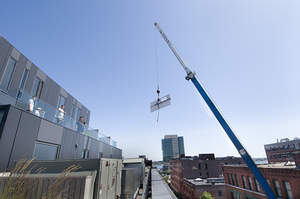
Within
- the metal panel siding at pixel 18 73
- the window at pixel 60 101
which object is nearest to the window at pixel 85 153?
the window at pixel 60 101

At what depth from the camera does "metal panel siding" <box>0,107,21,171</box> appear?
625 centimetres

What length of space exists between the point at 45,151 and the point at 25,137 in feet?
6.65

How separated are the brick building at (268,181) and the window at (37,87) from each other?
27.3 metres

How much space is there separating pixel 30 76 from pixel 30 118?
275 inches

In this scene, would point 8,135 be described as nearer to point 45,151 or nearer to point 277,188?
point 45,151

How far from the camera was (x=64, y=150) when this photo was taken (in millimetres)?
10891

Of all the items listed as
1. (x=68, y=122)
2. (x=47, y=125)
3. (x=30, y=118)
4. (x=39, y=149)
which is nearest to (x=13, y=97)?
(x=30, y=118)

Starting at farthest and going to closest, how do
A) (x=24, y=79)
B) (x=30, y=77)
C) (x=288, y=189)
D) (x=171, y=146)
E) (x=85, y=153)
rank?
(x=171, y=146)
(x=288, y=189)
(x=85, y=153)
(x=30, y=77)
(x=24, y=79)

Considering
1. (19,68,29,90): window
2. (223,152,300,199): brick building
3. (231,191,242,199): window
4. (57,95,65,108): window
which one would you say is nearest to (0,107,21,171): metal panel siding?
(19,68,29,90): window

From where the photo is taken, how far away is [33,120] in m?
8.16

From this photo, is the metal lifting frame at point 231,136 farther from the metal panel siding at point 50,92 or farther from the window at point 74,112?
the window at point 74,112

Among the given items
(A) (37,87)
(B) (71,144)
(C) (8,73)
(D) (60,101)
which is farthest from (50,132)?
(D) (60,101)

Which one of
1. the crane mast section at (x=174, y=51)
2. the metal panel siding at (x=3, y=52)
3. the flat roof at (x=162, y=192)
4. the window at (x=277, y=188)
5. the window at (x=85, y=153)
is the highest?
the crane mast section at (x=174, y=51)

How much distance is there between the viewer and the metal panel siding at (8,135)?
246 inches
